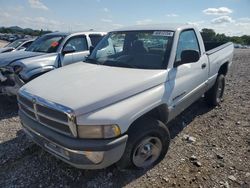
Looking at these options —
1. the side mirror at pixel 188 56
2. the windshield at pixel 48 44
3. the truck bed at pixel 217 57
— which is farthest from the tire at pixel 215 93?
the windshield at pixel 48 44

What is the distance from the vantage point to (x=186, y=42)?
160 inches

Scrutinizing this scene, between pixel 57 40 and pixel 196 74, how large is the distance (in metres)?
4.08

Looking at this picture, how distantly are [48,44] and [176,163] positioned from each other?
4.91 meters

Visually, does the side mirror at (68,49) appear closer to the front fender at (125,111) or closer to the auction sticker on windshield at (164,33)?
the auction sticker on windshield at (164,33)

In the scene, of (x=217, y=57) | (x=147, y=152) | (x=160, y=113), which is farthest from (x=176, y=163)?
(x=217, y=57)

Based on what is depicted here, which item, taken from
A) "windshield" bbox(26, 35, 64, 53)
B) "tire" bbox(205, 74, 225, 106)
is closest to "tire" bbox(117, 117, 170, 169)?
"tire" bbox(205, 74, 225, 106)

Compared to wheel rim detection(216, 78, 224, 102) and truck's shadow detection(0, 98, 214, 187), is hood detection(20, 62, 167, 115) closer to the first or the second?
truck's shadow detection(0, 98, 214, 187)

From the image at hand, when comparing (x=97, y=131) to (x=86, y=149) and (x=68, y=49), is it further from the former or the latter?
(x=68, y=49)

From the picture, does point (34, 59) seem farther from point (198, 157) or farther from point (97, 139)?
point (198, 157)

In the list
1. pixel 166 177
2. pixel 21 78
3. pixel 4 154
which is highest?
pixel 21 78

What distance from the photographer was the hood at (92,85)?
250cm

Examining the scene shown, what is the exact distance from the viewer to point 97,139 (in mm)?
2463

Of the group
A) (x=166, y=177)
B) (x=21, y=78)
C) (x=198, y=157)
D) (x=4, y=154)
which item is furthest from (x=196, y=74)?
(x=21, y=78)

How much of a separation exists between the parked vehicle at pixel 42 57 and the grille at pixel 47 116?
2344 millimetres
